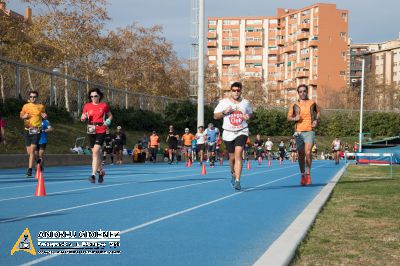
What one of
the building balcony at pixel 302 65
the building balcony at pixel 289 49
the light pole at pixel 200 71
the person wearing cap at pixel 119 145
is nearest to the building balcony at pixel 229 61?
the building balcony at pixel 289 49

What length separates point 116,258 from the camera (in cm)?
515

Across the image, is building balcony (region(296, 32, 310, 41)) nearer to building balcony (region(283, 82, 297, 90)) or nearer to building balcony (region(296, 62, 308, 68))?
building balcony (region(296, 62, 308, 68))

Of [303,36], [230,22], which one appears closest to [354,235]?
[303,36]

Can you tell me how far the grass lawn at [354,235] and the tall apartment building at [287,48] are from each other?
103 m

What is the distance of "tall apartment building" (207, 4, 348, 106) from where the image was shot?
408 feet

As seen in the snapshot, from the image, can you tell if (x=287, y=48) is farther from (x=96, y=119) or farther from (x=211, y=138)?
(x=96, y=119)

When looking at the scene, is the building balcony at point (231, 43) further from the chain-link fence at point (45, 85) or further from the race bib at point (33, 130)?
the race bib at point (33, 130)

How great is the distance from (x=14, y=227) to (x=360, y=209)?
4.55 meters

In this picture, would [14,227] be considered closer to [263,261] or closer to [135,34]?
[263,261]

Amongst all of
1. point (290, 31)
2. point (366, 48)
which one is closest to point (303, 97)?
point (290, 31)

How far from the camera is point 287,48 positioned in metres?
136

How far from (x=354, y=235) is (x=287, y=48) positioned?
132170 mm

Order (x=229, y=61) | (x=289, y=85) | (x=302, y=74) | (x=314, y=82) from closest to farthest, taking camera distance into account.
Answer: (x=314, y=82)
(x=302, y=74)
(x=289, y=85)
(x=229, y=61)

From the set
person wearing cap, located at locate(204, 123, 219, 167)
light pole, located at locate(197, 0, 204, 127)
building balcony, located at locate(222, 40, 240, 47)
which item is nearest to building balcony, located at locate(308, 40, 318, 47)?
building balcony, located at locate(222, 40, 240, 47)
